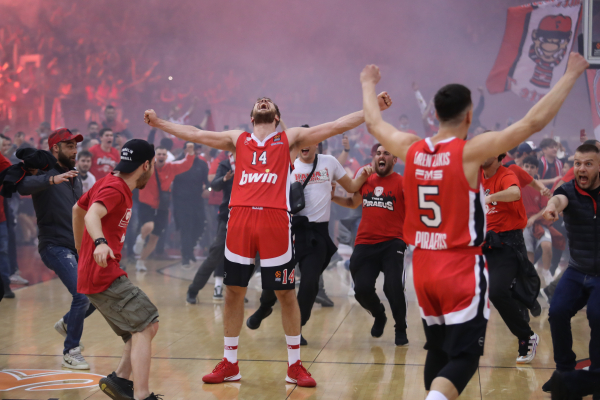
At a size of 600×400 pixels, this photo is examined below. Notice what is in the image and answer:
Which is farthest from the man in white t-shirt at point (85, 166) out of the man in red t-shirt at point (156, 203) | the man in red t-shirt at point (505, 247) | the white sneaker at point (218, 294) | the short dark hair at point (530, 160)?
the short dark hair at point (530, 160)

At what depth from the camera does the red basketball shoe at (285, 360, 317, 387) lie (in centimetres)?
430

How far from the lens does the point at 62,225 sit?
16.6 feet

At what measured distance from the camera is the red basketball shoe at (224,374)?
4387 millimetres

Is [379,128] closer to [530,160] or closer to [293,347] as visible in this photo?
[293,347]

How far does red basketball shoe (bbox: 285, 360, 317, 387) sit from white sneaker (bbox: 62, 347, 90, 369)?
172 centimetres

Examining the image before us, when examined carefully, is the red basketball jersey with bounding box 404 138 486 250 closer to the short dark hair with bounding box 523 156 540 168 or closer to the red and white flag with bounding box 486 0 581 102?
the short dark hair with bounding box 523 156 540 168

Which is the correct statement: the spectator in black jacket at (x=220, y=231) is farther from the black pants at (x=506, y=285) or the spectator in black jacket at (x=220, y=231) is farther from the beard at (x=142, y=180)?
the black pants at (x=506, y=285)

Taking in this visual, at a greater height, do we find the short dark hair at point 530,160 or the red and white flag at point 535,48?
the red and white flag at point 535,48

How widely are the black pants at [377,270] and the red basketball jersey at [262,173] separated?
1440 millimetres

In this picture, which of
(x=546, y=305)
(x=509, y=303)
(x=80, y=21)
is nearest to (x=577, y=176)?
(x=509, y=303)

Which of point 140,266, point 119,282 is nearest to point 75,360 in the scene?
point 119,282

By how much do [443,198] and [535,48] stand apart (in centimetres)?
1010

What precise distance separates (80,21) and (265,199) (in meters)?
10.5

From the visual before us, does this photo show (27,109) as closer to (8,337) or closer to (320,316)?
(8,337)
